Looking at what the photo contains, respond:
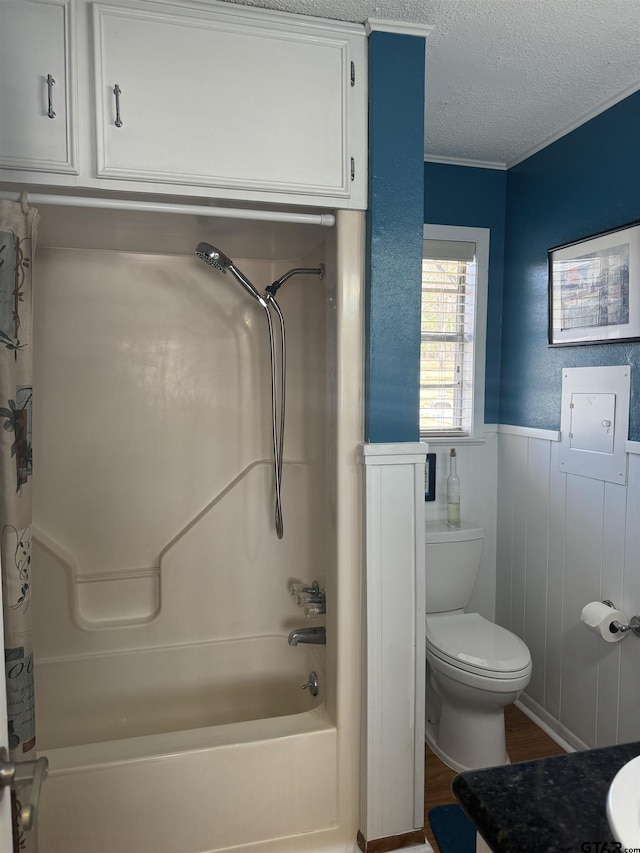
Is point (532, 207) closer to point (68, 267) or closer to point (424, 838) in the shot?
point (68, 267)

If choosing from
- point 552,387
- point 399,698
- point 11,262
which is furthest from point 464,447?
point 11,262

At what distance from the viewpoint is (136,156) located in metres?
1.57

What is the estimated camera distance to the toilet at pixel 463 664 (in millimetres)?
2145

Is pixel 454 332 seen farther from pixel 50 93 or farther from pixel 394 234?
pixel 50 93

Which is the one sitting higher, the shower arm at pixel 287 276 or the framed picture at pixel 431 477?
the shower arm at pixel 287 276

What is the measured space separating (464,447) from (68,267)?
182 cm

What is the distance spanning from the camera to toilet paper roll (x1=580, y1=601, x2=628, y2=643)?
6.76ft

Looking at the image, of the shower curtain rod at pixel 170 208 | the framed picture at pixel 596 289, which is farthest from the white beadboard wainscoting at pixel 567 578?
the shower curtain rod at pixel 170 208

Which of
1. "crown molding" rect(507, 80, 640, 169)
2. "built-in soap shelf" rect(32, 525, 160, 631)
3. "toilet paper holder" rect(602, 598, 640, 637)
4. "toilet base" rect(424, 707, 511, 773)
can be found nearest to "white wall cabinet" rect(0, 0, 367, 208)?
A: "crown molding" rect(507, 80, 640, 169)

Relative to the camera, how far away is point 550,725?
2494 mm

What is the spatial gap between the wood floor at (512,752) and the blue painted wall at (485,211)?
131cm

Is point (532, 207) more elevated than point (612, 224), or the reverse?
point (532, 207)

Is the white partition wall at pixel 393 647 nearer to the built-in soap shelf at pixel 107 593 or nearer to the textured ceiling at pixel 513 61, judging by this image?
the built-in soap shelf at pixel 107 593

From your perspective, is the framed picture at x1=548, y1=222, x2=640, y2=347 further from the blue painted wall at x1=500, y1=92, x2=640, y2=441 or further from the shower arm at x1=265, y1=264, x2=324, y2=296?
the shower arm at x1=265, y1=264, x2=324, y2=296
